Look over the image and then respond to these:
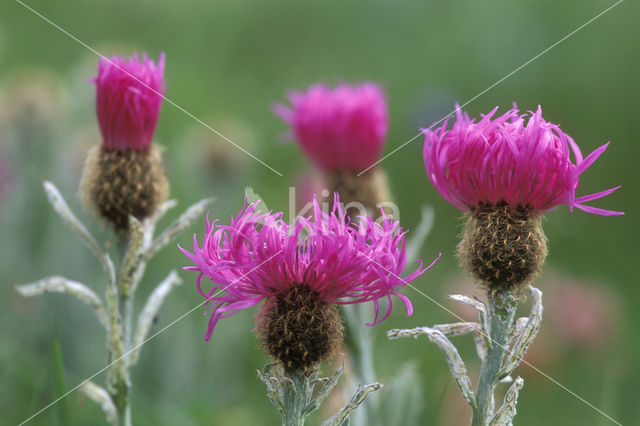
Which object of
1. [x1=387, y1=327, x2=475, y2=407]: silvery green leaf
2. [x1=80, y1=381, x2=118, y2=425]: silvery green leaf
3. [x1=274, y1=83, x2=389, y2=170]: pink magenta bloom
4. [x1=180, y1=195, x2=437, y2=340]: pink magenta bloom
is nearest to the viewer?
[x1=180, y1=195, x2=437, y2=340]: pink magenta bloom

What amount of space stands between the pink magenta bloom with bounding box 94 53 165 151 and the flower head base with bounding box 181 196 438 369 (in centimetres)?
72

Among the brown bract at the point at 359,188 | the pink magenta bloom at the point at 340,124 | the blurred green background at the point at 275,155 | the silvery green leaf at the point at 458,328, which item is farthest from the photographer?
the blurred green background at the point at 275,155

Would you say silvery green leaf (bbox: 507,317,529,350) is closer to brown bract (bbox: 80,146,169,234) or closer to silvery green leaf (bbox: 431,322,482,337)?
silvery green leaf (bbox: 431,322,482,337)

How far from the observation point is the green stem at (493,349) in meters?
1.84

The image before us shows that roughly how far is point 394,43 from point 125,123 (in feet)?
20.8

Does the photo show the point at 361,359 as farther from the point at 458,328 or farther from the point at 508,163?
the point at 508,163

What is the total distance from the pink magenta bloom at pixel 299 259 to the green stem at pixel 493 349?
0.26 meters

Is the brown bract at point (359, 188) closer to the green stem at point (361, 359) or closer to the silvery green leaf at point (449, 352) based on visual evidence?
the green stem at point (361, 359)

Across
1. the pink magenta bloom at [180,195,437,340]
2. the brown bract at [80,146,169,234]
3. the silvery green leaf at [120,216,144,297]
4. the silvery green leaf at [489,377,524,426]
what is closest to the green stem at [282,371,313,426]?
Answer: the pink magenta bloom at [180,195,437,340]

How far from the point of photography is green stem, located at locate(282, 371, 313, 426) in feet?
5.76

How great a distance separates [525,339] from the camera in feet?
6.07

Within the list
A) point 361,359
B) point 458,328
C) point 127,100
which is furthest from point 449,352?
point 127,100

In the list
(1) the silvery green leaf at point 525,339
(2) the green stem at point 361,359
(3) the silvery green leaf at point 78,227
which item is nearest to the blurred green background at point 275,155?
(3) the silvery green leaf at point 78,227

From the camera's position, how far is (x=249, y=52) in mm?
8062
